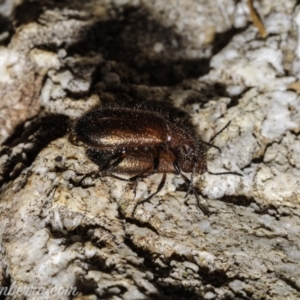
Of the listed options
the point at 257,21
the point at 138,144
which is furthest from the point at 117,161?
the point at 257,21

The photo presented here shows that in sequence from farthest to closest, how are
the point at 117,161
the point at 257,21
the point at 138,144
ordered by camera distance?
the point at 257,21 < the point at 138,144 < the point at 117,161

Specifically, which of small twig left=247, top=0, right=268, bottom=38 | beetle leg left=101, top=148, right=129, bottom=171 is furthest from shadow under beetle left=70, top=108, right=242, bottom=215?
small twig left=247, top=0, right=268, bottom=38

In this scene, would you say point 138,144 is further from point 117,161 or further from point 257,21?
point 257,21

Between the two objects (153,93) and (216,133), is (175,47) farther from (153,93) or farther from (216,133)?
(216,133)

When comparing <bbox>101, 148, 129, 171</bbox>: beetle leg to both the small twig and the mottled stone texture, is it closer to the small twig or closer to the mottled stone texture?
the mottled stone texture

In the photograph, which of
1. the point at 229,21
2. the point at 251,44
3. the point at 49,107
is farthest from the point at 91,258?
the point at 229,21

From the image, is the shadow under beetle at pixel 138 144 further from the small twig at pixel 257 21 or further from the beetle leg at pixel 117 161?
the small twig at pixel 257 21
